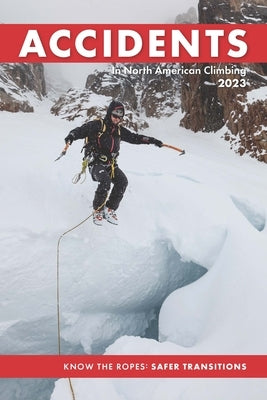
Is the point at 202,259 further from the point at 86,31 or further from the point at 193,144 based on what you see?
the point at 193,144

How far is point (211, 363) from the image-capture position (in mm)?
3031

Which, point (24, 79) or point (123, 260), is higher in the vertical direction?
point (24, 79)

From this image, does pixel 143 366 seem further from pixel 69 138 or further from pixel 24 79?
pixel 24 79

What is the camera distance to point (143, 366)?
10.2 ft

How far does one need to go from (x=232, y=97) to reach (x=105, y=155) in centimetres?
1227

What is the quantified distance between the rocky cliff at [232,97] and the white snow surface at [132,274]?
27.5ft

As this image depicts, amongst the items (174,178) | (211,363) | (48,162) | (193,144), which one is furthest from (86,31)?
(193,144)

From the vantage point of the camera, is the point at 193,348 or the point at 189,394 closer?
the point at 189,394

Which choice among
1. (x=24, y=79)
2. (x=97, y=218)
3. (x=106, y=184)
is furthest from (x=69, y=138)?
(x=24, y=79)

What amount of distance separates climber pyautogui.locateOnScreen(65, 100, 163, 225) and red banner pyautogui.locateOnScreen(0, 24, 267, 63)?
1.02 m

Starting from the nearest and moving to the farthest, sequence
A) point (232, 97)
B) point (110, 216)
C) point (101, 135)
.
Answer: point (101, 135) < point (110, 216) < point (232, 97)

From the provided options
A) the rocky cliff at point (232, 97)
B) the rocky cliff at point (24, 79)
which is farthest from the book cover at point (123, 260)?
the rocky cliff at point (24, 79)

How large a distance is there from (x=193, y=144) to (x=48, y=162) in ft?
39.7

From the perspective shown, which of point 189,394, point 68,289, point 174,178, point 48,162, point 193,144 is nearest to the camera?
point 189,394
